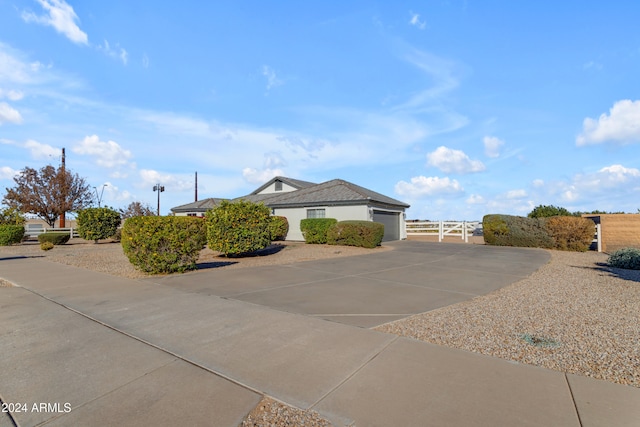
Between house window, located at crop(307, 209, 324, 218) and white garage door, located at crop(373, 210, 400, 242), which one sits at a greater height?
house window, located at crop(307, 209, 324, 218)

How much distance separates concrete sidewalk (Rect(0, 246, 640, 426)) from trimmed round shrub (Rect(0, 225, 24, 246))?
Answer: 22.2 meters

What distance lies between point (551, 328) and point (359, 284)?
4.19 meters

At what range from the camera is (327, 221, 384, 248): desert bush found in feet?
59.8

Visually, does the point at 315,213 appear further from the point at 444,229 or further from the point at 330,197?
the point at 444,229

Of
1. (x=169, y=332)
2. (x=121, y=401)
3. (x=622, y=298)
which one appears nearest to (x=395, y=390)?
(x=121, y=401)

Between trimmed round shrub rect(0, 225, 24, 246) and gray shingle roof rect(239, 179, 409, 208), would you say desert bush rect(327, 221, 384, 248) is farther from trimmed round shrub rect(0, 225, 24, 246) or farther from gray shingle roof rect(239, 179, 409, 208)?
trimmed round shrub rect(0, 225, 24, 246)

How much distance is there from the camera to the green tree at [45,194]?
31.7m

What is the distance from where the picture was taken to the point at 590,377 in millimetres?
3451

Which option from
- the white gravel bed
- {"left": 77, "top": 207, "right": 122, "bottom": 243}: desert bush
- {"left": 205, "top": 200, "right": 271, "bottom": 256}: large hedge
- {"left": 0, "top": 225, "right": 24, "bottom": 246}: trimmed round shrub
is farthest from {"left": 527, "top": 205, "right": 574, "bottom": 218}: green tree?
{"left": 0, "top": 225, "right": 24, "bottom": 246}: trimmed round shrub

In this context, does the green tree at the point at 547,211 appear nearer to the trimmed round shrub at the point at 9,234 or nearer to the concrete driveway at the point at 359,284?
the concrete driveway at the point at 359,284

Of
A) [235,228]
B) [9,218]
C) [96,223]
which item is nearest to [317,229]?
[235,228]

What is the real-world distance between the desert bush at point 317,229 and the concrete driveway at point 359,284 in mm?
7451

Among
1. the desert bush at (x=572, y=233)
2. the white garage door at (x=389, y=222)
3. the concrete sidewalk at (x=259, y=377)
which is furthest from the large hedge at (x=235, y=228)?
the desert bush at (x=572, y=233)

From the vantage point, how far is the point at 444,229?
25.9 m
